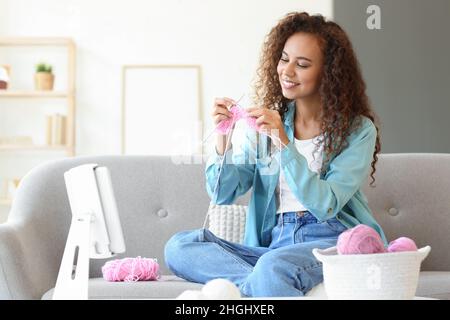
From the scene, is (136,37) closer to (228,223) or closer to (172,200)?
(172,200)

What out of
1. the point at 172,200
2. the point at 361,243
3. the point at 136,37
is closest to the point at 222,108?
the point at 172,200

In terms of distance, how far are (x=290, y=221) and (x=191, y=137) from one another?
0.34 metres

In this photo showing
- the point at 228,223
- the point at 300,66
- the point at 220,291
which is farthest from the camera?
the point at 228,223

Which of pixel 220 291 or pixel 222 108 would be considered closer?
pixel 220 291

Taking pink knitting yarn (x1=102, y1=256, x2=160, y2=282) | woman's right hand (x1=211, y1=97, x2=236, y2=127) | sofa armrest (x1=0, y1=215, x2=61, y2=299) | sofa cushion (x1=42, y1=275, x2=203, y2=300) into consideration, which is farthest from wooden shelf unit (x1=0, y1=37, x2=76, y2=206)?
woman's right hand (x1=211, y1=97, x2=236, y2=127)

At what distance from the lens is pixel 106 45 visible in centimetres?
554

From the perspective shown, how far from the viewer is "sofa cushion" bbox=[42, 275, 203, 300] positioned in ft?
6.59

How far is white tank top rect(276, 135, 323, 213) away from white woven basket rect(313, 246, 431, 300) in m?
0.88

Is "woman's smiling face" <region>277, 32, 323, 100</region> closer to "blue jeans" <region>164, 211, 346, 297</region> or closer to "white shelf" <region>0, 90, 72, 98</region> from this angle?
"blue jeans" <region>164, 211, 346, 297</region>

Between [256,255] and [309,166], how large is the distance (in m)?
0.28

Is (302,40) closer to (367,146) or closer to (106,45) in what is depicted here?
(367,146)

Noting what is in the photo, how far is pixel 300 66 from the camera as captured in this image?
2.22 metres

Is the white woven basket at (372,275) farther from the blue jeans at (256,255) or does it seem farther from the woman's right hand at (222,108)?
the woman's right hand at (222,108)
